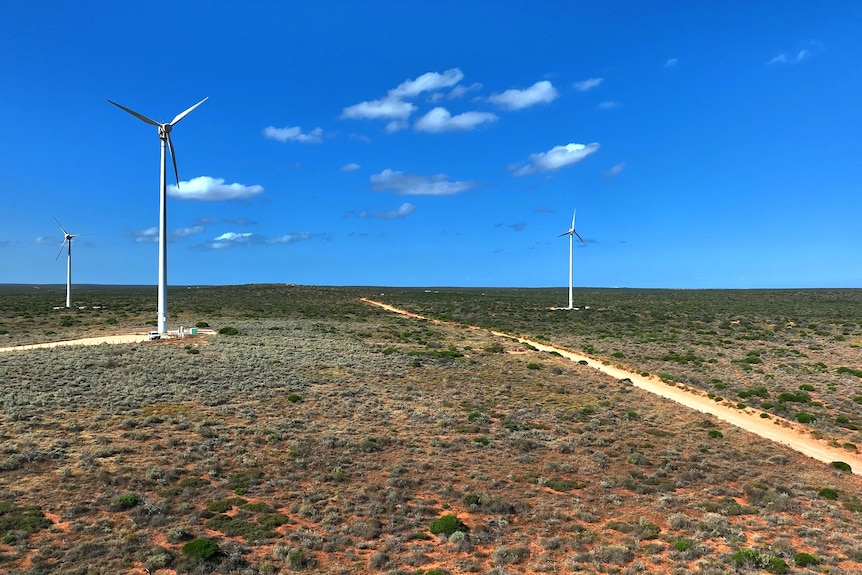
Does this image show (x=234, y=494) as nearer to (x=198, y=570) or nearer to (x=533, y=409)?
(x=198, y=570)

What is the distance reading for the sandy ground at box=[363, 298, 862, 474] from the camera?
25.5m

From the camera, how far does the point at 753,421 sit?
1206 inches

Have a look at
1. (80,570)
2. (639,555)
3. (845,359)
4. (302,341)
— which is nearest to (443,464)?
(639,555)

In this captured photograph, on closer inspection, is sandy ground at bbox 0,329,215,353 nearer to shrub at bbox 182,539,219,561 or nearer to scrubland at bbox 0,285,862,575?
scrubland at bbox 0,285,862,575

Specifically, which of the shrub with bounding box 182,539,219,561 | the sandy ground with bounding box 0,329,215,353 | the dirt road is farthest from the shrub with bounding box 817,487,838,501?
the dirt road

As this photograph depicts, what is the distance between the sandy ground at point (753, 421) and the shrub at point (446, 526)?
1826cm

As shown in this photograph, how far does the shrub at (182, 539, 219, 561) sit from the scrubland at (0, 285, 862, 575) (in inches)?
2.5

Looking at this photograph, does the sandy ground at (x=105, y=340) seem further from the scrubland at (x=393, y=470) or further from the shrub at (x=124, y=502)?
the shrub at (x=124, y=502)

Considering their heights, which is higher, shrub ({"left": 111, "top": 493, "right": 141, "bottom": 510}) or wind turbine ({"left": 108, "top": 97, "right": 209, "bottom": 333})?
wind turbine ({"left": 108, "top": 97, "right": 209, "bottom": 333})

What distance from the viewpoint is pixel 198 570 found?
13.9 metres

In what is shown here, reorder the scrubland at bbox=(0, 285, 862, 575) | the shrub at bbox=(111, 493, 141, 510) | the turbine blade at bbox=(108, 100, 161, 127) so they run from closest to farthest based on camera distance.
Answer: the scrubland at bbox=(0, 285, 862, 575) → the shrub at bbox=(111, 493, 141, 510) → the turbine blade at bbox=(108, 100, 161, 127)

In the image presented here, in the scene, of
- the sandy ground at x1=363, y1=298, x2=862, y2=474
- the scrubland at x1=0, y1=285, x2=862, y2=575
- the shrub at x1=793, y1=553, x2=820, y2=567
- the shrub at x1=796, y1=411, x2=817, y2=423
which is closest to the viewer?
the shrub at x1=793, y1=553, x2=820, y2=567

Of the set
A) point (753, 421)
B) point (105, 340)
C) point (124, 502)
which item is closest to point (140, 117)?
point (105, 340)

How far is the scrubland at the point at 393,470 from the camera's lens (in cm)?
1516
